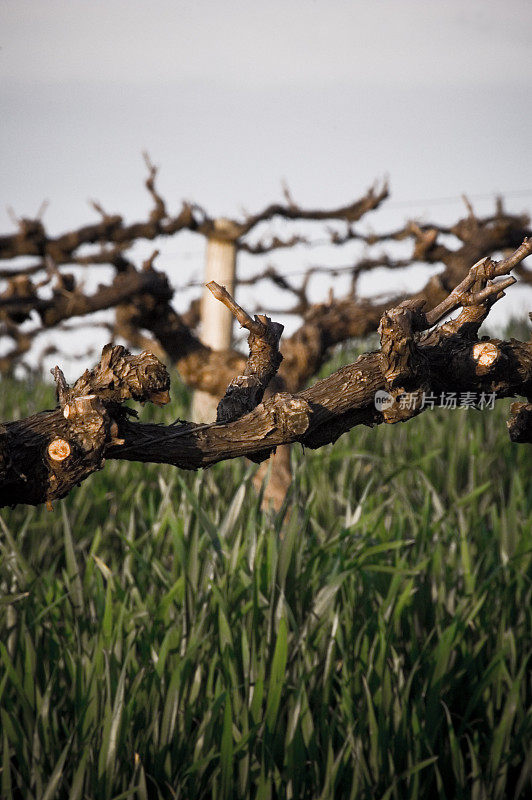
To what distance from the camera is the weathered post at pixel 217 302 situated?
429cm

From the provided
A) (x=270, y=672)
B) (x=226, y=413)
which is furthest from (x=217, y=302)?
(x=226, y=413)

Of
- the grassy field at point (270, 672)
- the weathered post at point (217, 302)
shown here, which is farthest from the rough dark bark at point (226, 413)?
the weathered post at point (217, 302)

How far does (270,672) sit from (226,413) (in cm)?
122

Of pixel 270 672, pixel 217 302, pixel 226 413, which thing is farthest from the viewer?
pixel 217 302

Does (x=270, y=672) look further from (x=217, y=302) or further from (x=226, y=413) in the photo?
(x=217, y=302)

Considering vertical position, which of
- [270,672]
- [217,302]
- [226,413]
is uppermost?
[217,302]

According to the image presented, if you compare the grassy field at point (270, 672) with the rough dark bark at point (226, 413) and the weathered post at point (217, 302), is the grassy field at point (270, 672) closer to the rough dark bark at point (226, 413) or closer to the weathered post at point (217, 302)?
the rough dark bark at point (226, 413)

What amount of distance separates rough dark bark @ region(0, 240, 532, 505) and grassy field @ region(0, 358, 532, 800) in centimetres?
86

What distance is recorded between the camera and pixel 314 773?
6.57 feet

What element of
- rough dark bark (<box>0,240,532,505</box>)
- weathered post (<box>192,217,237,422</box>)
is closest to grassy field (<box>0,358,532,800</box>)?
rough dark bark (<box>0,240,532,505</box>)

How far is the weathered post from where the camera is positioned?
14.1 ft

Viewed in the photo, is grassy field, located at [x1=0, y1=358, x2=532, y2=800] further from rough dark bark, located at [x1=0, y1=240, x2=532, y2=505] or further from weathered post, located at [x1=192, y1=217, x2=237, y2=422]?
weathered post, located at [x1=192, y1=217, x2=237, y2=422]

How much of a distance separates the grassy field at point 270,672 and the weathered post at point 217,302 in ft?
4.33

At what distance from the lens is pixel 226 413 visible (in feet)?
4.19
